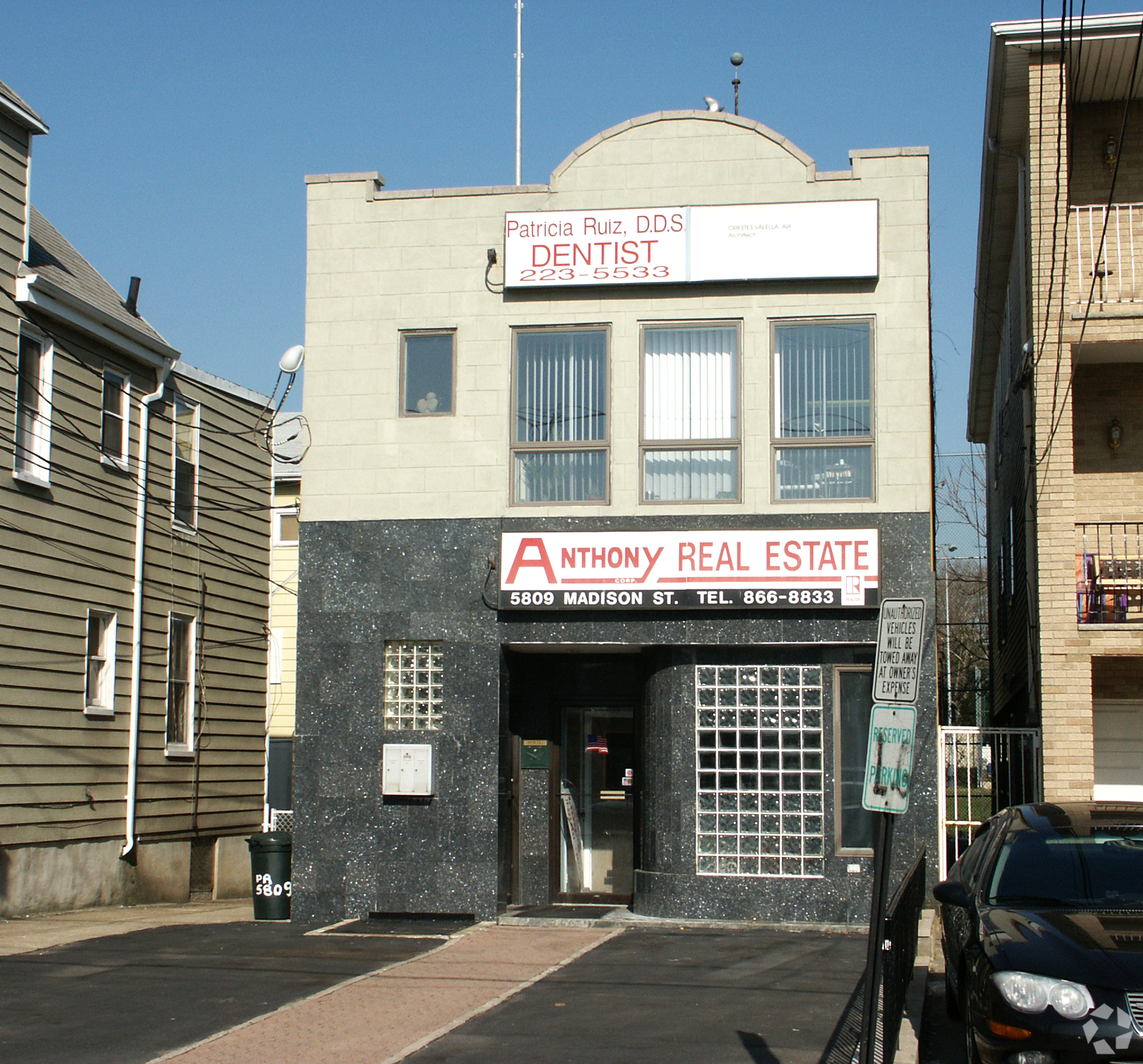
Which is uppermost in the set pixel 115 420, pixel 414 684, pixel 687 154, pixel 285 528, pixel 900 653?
pixel 687 154

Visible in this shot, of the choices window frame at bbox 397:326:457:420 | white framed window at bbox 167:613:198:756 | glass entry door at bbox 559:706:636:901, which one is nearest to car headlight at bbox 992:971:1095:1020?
glass entry door at bbox 559:706:636:901

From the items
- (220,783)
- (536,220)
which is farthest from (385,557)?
(220,783)

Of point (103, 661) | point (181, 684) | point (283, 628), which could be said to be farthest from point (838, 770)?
point (283, 628)

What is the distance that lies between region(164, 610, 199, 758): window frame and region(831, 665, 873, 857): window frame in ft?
34.2

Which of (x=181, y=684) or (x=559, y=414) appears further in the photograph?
(x=181, y=684)

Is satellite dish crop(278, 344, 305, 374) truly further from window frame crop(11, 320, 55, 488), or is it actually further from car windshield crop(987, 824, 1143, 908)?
car windshield crop(987, 824, 1143, 908)

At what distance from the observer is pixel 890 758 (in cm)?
675

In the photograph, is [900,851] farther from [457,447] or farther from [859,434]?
[457,447]

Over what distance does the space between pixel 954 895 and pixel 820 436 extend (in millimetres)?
6651

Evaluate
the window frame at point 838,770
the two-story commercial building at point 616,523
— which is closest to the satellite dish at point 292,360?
the two-story commercial building at point 616,523

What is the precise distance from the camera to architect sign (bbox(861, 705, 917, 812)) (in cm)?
663

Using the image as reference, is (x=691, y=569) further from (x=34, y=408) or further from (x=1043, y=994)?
(x=34, y=408)

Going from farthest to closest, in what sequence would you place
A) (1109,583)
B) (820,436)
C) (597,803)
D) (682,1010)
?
1. (1109,583)
2. (597,803)
3. (820,436)
4. (682,1010)

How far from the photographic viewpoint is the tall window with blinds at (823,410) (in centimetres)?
1388
